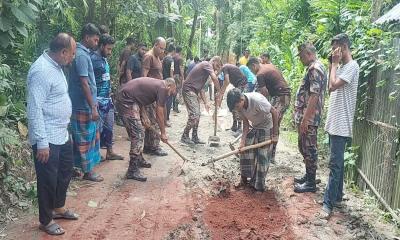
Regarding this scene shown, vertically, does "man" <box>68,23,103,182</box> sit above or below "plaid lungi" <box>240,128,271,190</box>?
above

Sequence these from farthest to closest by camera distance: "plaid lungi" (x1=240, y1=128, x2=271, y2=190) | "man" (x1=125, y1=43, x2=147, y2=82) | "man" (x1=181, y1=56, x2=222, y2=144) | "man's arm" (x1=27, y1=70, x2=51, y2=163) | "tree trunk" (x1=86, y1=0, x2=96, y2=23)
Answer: "tree trunk" (x1=86, y1=0, x2=96, y2=23)
"man" (x1=181, y1=56, x2=222, y2=144)
"man" (x1=125, y1=43, x2=147, y2=82)
"plaid lungi" (x1=240, y1=128, x2=271, y2=190)
"man's arm" (x1=27, y1=70, x2=51, y2=163)

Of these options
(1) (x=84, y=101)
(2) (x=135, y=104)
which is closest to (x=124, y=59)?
(2) (x=135, y=104)

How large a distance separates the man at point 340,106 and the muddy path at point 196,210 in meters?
0.42

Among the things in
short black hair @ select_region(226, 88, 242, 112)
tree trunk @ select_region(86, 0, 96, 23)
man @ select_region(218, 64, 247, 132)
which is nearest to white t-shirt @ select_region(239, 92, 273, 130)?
short black hair @ select_region(226, 88, 242, 112)

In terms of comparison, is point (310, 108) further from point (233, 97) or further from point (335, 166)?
point (233, 97)

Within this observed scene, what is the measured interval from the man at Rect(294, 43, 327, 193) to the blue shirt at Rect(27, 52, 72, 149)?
305cm

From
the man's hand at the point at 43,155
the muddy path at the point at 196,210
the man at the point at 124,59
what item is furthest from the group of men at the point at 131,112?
the man at the point at 124,59

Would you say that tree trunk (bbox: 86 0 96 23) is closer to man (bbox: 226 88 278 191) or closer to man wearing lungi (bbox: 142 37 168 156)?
man wearing lungi (bbox: 142 37 168 156)

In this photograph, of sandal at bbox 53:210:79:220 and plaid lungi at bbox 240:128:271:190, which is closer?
sandal at bbox 53:210:79:220

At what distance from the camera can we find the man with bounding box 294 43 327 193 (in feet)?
16.8

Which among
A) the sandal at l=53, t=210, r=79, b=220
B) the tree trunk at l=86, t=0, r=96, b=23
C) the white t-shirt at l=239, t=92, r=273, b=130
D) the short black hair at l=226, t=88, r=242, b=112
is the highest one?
the tree trunk at l=86, t=0, r=96, b=23

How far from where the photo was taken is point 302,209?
16.0 ft

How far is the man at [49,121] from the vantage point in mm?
3465

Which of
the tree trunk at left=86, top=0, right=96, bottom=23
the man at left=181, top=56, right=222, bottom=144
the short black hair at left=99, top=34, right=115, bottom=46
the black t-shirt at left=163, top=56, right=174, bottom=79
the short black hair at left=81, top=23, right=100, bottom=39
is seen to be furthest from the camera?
the black t-shirt at left=163, top=56, right=174, bottom=79
